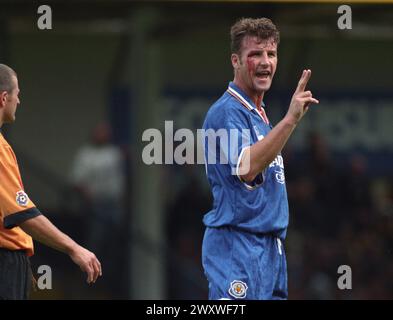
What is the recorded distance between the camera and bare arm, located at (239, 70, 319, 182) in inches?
235

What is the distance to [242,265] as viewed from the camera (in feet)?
20.7

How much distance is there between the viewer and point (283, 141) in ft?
19.6

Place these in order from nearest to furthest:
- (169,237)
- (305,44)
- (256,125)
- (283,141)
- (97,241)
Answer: (283,141)
(256,125)
(97,241)
(169,237)
(305,44)

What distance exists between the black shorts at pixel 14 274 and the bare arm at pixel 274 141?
1.31 metres

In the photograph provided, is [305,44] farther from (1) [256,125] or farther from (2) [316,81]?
(1) [256,125]

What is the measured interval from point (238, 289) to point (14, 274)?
47.9 inches

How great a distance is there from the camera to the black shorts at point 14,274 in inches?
245

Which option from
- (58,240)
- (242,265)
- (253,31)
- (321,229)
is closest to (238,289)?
(242,265)

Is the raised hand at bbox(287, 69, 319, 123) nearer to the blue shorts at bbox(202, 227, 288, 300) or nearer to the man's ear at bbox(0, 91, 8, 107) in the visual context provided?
the blue shorts at bbox(202, 227, 288, 300)

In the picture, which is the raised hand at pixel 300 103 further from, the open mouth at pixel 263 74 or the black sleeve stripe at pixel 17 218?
the black sleeve stripe at pixel 17 218

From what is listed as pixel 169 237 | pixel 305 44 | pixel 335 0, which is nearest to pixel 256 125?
pixel 335 0

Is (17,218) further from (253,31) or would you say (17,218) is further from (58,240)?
(253,31)

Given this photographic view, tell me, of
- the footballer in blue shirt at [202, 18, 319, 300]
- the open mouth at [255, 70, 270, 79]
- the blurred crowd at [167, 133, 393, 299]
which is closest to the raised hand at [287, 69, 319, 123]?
the footballer in blue shirt at [202, 18, 319, 300]
